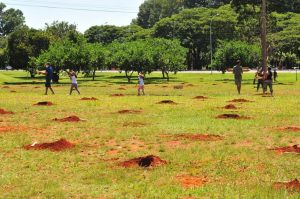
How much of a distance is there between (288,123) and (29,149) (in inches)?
387

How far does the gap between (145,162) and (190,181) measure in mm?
1786

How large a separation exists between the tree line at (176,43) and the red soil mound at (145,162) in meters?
45.7

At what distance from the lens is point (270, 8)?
2440 inches

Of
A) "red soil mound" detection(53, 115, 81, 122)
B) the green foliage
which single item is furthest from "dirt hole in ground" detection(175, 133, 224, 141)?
the green foliage

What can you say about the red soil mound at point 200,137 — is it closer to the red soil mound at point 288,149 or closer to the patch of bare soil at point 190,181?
the red soil mound at point 288,149

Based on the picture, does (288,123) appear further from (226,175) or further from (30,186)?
(30,186)

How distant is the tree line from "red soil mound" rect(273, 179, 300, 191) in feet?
159

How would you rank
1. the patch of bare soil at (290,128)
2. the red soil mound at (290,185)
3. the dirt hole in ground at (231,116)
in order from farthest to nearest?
the dirt hole in ground at (231,116) → the patch of bare soil at (290,128) → the red soil mound at (290,185)

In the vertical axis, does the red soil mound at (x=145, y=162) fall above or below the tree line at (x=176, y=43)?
below

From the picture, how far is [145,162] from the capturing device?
467 inches

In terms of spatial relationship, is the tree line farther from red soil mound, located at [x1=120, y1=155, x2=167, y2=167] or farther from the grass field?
red soil mound, located at [x1=120, y1=155, x2=167, y2=167]

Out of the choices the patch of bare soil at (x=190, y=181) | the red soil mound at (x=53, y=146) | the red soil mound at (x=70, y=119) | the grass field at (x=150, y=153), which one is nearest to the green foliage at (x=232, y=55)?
the grass field at (x=150, y=153)

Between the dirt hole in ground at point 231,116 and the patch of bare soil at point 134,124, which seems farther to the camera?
the dirt hole in ground at point 231,116

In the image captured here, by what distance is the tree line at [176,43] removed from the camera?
6097cm
